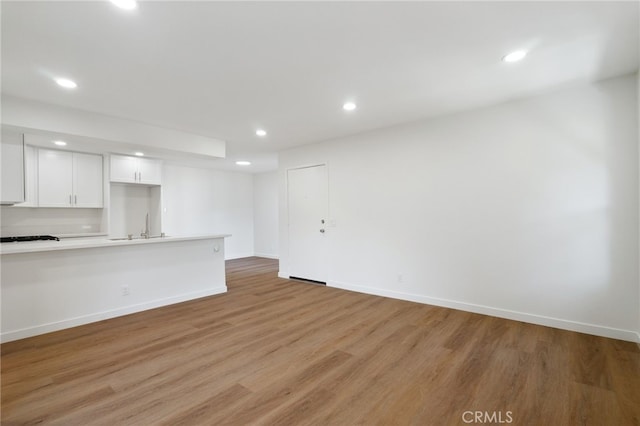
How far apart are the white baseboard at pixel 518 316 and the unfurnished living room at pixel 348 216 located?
0.07 ft

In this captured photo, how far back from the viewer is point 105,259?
359 centimetres

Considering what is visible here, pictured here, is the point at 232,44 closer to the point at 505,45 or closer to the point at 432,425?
the point at 505,45

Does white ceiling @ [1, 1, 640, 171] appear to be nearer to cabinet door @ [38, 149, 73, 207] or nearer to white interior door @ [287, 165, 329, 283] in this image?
white interior door @ [287, 165, 329, 283]

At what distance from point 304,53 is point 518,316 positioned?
370 centimetres

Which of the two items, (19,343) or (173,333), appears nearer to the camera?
(19,343)

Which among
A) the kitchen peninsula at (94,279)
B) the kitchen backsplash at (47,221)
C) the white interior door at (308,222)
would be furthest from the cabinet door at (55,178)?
the white interior door at (308,222)

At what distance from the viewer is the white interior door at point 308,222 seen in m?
5.23

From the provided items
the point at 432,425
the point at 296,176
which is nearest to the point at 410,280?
the point at 432,425

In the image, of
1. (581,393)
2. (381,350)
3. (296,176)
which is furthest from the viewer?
(296,176)

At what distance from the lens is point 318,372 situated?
91.1 inches

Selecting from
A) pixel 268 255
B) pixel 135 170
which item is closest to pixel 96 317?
pixel 135 170

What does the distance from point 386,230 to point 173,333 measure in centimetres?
314

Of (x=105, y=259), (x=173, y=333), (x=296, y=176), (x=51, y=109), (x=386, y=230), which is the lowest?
(x=173, y=333)

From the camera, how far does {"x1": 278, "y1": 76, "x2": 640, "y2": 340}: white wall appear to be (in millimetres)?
2857
